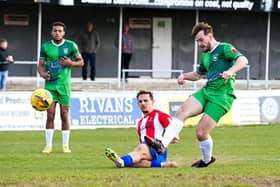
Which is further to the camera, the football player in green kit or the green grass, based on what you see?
the football player in green kit

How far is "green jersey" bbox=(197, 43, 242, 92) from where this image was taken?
12656mm

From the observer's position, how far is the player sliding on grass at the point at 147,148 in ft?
41.9

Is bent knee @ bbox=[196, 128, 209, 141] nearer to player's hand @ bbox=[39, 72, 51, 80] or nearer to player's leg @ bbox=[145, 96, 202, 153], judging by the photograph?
player's leg @ bbox=[145, 96, 202, 153]

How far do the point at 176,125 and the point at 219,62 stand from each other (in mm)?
1131

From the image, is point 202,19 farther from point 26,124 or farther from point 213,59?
point 213,59

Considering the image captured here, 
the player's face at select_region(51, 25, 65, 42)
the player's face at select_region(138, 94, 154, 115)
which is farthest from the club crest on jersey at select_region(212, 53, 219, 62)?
the player's face at select_region(51, 25, 65, 42)

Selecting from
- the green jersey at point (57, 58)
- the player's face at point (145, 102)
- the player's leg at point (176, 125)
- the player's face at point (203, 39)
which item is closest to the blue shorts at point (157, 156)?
the player's leg at point (176, 125)

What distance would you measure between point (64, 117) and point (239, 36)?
21740 millimetres

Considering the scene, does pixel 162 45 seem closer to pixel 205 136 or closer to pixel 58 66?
pixel 58 66

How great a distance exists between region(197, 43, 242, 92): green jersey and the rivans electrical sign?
19.6 metres

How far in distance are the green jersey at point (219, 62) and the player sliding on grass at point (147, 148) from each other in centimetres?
90

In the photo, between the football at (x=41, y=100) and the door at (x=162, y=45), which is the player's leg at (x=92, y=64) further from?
the football at (x=41, y=100)

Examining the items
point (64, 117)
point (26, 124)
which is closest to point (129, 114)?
point (26, 124)

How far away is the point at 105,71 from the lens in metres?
35.1
